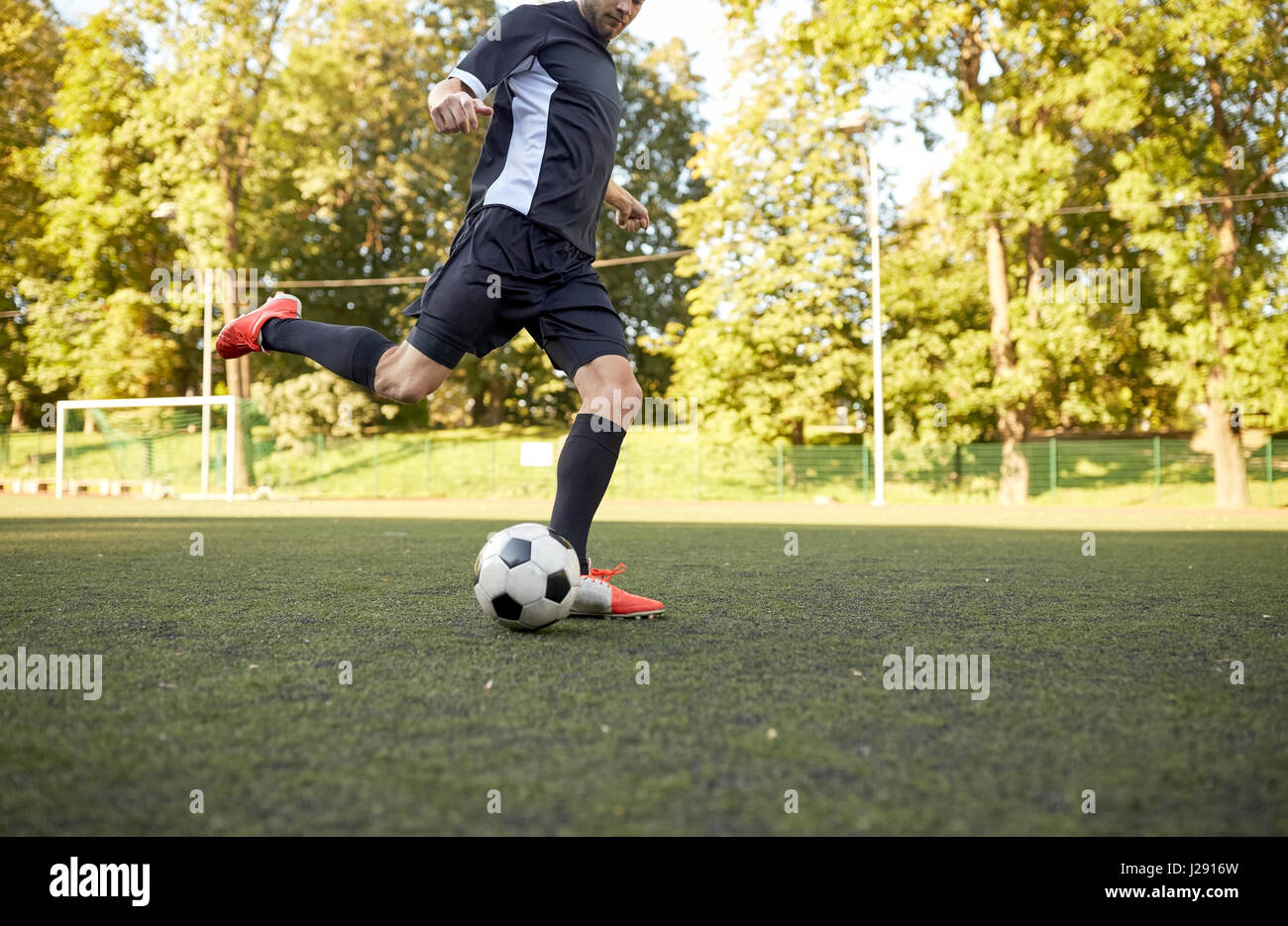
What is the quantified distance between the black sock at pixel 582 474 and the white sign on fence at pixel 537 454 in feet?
72.7

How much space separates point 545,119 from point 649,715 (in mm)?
2329

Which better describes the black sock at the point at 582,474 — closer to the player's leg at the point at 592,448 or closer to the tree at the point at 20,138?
the player's leg at the point at 592,448

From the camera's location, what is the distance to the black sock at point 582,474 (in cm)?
365

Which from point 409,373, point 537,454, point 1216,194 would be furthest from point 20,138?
point 409,373

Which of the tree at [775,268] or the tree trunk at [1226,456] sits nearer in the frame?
the tree trunk at [1226,456]

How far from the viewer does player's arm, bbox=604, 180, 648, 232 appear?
4.43 metres

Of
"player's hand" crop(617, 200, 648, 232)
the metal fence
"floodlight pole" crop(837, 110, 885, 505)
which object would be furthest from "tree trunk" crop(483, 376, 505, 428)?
"player's hand" crop(617, 200, 648, 232)

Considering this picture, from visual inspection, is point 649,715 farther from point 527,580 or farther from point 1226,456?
point 1226,456

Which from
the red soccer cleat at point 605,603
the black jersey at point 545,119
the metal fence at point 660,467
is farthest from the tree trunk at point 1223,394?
the red soccer cleat at point 605,603

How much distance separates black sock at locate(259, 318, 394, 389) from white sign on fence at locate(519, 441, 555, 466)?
2183cm

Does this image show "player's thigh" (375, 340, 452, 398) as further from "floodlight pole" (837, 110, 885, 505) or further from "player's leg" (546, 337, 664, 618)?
"floodlight pole" (837, 110, 885, 505)
